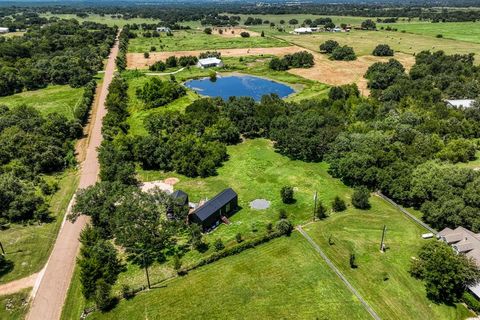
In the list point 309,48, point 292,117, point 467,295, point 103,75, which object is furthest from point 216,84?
point 467,295

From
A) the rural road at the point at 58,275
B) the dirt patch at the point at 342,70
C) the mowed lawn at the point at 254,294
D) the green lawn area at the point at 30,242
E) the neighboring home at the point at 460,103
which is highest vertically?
the neighboring home at the point at 460,103

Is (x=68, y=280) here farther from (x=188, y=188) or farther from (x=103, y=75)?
(x=103, y=75)

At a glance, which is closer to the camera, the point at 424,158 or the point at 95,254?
the point at 95,254

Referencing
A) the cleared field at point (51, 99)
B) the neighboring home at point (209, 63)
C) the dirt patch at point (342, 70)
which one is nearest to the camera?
the cleared field at point (51, 99)

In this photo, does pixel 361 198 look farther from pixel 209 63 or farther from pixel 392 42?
pixel 392 42

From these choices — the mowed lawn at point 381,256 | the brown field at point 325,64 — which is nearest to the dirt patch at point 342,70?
the brown field at point 325,64

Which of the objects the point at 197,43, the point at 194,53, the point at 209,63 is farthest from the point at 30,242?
the point at 197,43

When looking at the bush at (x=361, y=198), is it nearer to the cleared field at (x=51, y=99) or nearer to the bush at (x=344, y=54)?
the cleared field at (x=51, y=99)
